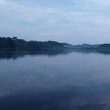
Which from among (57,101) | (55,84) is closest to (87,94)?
(57,101)

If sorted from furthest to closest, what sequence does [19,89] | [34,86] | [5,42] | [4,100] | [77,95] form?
[5,42], [34,86], [19,89], [77,95], [4,100]

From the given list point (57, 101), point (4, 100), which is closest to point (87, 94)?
point (57, 101)

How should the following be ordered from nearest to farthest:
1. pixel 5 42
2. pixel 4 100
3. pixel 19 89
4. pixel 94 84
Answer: pixel 4 100 < pixel 19 89 < pixel 94 84 < pixel 5 42

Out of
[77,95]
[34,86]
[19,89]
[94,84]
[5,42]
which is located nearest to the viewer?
[77,95]

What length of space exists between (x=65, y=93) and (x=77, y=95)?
59 centimetres

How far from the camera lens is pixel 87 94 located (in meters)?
11.1

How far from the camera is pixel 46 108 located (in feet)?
29.0

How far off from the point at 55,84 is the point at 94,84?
6.64 feet

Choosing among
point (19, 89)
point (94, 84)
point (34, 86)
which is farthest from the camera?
point (94, 84)

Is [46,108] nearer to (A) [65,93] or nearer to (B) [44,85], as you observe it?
(A) [65,93]

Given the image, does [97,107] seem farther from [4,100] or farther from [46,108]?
[4,100]

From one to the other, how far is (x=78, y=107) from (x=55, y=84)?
4485mm

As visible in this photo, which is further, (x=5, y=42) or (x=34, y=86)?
(x=5, y=42)

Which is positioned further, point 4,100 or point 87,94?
point 87,94
